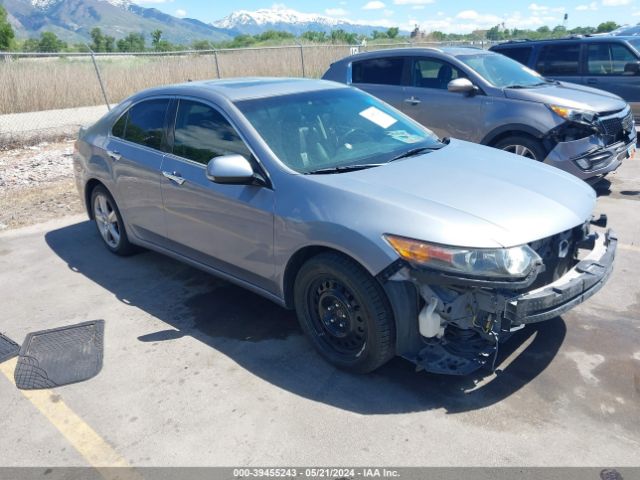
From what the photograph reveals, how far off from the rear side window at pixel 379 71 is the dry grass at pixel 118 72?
8722mm

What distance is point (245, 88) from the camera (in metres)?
4.05

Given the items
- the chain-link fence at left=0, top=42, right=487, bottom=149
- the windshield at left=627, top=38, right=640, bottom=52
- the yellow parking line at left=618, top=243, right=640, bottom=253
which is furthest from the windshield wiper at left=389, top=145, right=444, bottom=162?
the chain-link fence at left=0, top=42, right=487, bottom=149

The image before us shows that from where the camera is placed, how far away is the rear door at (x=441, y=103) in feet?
22.4

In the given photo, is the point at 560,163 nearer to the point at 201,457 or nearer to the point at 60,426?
the point at 201,457

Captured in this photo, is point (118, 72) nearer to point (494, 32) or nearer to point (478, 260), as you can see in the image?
point (478, 260)

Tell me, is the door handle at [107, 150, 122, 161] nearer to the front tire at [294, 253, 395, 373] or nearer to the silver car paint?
the silver car paint

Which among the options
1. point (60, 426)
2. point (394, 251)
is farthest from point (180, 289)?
point (394, 251)

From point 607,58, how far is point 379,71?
Answer: 4.23 m

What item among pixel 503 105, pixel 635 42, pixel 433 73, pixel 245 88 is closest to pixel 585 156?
pixel 503 105

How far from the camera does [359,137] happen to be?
Answer: 12.7 feet

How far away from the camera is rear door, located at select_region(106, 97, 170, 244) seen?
435 centimetres

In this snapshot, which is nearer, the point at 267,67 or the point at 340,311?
the point at 340,311

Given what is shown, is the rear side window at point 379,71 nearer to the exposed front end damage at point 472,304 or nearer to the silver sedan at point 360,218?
the silver sedan at point 360,218

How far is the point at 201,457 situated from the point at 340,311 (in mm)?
1122
